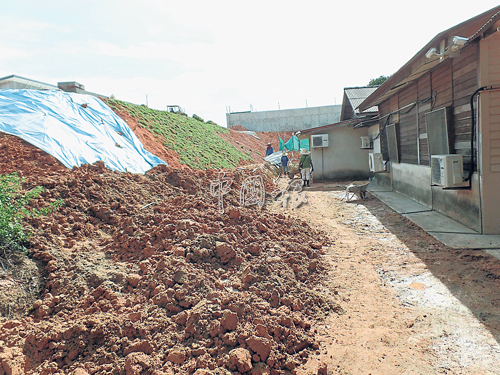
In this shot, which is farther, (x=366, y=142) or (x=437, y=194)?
(x=366, y=142)

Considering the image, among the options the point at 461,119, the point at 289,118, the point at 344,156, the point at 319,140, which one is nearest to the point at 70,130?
the point at 319,140

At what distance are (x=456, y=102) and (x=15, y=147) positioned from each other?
1023 cm

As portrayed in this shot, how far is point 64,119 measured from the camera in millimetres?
10875

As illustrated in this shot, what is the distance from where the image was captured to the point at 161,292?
11.9 ft

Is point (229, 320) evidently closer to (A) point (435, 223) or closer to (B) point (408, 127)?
(A) point (435, 223)

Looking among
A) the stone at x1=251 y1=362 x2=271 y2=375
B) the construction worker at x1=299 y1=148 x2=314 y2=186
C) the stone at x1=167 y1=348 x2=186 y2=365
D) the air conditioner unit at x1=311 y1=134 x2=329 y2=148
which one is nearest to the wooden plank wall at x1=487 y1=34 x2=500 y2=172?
the stone at x1=251 y1=362 x2=271 y2=375

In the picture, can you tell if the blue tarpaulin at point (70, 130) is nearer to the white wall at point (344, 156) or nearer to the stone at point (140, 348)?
the stone at point (140, 348)

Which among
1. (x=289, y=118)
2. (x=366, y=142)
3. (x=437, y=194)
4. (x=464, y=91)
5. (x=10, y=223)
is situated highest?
(x=289, y=118)

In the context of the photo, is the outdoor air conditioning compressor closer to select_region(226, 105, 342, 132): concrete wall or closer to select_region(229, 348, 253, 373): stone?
select_region(229, 348, 253, 373): stone

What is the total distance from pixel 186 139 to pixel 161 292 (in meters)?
17.3

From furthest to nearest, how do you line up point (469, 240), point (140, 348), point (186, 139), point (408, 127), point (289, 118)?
point (289, 118) < point (186, 139) < point (408, 127) < point (469, 240) < point (140, 348)

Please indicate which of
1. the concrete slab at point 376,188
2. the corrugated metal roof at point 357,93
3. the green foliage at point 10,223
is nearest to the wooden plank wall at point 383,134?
the concrete slab at point 376,188

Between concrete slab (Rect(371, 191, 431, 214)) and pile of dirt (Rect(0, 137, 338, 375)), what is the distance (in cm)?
318

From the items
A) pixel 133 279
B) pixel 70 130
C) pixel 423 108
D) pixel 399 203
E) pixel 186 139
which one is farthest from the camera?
pixel 186 139
